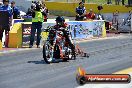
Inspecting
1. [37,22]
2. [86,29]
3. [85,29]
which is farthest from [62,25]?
[86,29]

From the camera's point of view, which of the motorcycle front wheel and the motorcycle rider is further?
the motorcycle rider

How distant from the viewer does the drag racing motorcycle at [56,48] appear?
14383 mm

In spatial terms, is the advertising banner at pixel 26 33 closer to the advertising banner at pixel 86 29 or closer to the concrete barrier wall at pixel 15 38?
the concrete barrier wall at pixel 15 38

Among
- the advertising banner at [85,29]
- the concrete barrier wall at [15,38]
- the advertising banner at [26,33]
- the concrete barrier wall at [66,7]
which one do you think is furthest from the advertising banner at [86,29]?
Answer: the concrete barrier wall at [66,7]

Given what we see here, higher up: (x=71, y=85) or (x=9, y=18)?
(x=9, y=18)

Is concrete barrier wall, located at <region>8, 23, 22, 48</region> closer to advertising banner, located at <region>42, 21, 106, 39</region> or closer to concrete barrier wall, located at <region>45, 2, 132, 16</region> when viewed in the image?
advertising banner, located at <region>42, 21, 106, 39</region>

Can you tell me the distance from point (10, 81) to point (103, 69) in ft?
11.6

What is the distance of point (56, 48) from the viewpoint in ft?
48.5

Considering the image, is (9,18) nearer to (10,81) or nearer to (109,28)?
(10,81)

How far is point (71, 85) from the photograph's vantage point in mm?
10453

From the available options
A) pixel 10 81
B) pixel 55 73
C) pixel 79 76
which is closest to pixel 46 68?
pixel 55 73


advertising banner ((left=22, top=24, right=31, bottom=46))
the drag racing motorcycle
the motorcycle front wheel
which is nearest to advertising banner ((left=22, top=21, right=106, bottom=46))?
advertising banner ((left=22, top=24, right=31, bottom=46))

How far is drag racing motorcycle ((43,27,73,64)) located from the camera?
14.4 metres

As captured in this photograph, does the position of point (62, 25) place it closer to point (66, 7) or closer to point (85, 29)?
point (85, 29)
